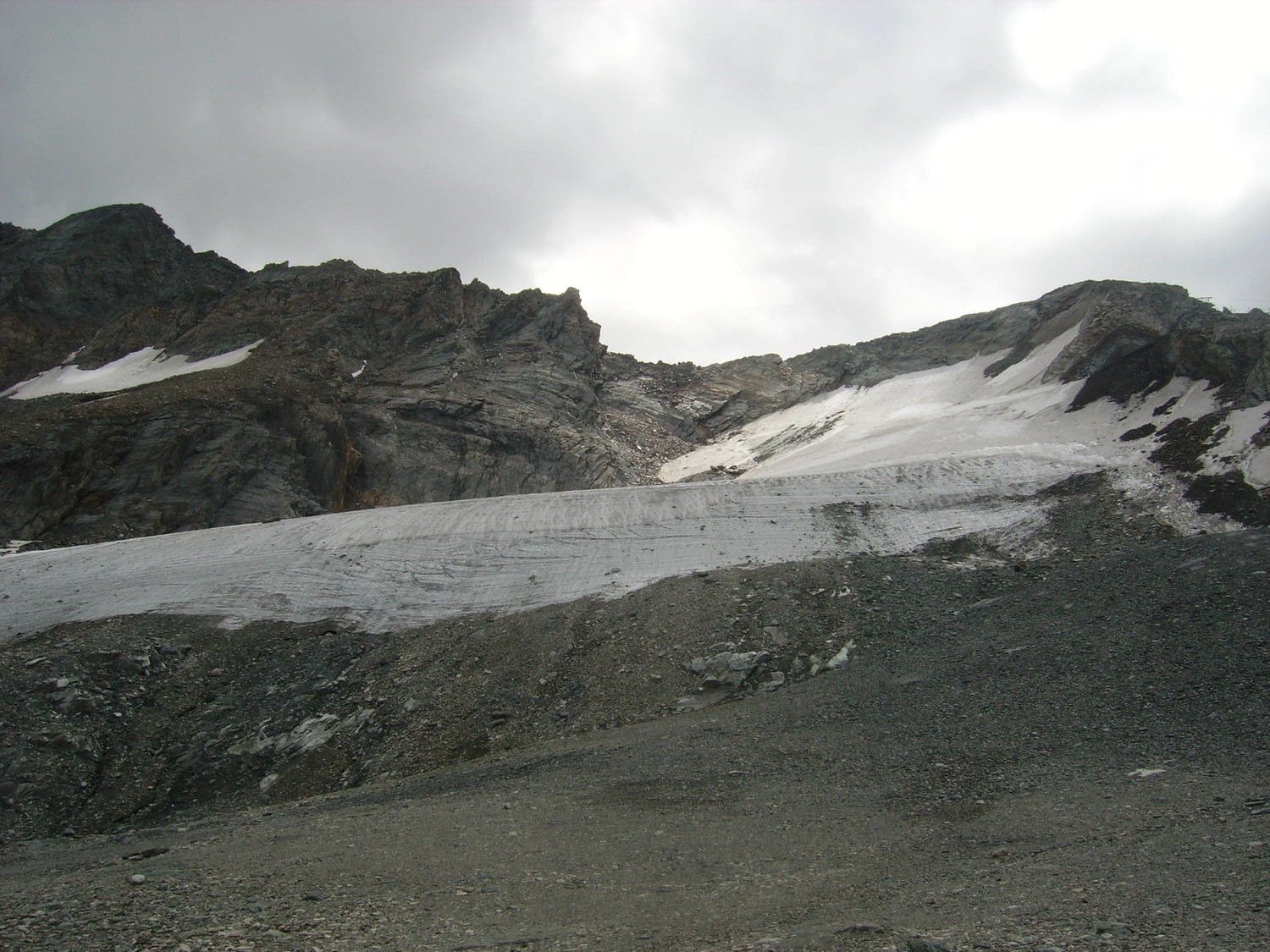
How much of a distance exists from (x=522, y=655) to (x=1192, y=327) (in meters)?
26.0

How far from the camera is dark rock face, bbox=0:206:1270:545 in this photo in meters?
30.7

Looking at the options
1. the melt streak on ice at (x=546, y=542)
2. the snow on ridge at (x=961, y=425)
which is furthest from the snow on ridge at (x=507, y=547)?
the snow on ridge at (x=961, y=425)

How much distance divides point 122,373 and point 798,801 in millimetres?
46112

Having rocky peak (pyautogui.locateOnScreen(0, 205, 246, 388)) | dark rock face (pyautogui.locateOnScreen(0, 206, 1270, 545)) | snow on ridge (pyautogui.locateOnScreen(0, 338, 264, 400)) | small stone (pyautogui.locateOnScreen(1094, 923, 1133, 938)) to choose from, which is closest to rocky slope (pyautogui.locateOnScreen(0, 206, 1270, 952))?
small stone (pyautogui.locateOnScreen(1094, 923, 1133, 938))

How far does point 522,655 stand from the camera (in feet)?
54.6

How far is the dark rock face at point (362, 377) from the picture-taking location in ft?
101

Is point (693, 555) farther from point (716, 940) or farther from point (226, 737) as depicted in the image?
point (716, 940)

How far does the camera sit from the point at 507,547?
21.4m

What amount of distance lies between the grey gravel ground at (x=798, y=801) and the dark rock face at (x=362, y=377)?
1466 cm

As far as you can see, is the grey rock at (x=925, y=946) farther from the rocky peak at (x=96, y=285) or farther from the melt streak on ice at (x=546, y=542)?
the rocky peak at (x=96, y=285)

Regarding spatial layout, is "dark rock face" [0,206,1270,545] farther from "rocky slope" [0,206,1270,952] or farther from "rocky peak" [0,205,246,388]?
"rocky slope" [0,206,1270,952]

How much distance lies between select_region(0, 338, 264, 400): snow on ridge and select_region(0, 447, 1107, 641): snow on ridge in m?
22.1

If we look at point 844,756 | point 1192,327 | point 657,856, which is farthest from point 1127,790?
point 1192,327

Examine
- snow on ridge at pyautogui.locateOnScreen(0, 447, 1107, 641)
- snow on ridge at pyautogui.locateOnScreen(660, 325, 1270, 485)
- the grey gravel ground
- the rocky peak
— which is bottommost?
the grey gravel ground
